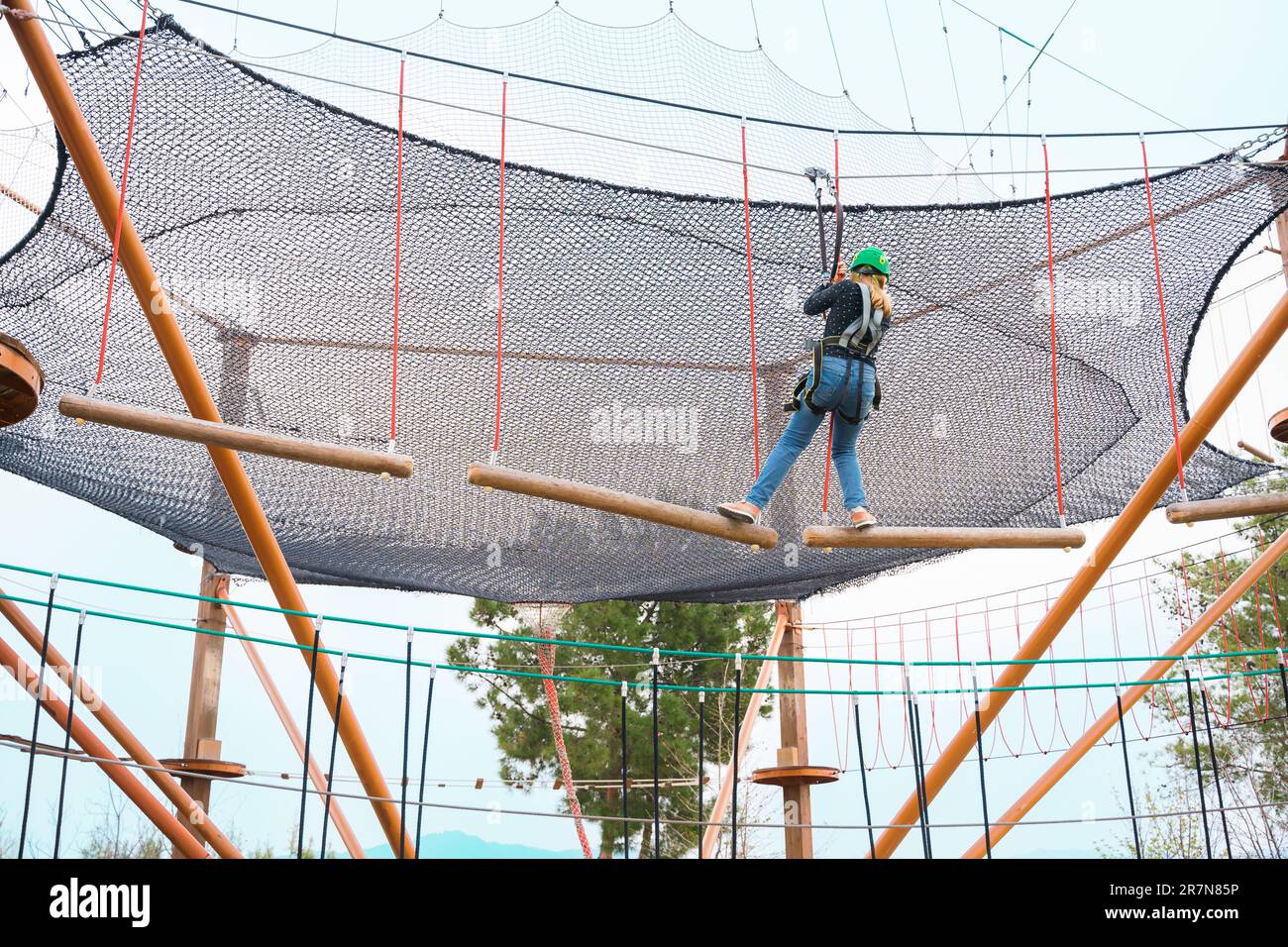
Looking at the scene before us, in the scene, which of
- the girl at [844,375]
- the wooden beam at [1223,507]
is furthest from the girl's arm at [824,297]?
the wooden beam at [1223,507]

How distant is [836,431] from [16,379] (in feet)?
8.20

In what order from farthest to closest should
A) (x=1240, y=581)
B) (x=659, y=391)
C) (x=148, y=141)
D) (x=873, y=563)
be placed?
(x=873, y=563) < (x=1240, y=581) < (x=659, y=391) < (x=148, y=141)

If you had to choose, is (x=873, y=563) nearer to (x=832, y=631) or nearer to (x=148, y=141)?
(x=832, y=631)

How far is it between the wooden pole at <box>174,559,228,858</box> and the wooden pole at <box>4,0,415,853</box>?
1261mm

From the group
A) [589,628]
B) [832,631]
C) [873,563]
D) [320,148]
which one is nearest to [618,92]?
[320,148]

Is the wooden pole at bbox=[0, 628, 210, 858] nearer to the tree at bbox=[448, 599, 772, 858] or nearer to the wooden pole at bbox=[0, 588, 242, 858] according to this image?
the wooden pole at bbox=[0, 588, 242, 858]

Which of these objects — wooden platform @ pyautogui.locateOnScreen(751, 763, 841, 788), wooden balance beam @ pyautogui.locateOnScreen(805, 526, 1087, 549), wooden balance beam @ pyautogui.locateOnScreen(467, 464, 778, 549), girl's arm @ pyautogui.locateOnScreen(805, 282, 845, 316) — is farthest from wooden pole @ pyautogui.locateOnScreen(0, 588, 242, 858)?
girl's arm @ pyautogui.locateOnScreen(805, 282, 845, 316)

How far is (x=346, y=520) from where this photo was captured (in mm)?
6168

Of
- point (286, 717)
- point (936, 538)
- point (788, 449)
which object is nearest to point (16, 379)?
point (788, 449)

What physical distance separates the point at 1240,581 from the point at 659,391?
3052 millimetres

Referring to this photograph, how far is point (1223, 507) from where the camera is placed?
407 centimetres

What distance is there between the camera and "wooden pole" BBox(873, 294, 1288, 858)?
4.30 meters

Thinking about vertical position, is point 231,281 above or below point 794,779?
above

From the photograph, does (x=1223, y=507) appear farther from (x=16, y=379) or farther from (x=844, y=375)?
(x=16, y=379)
